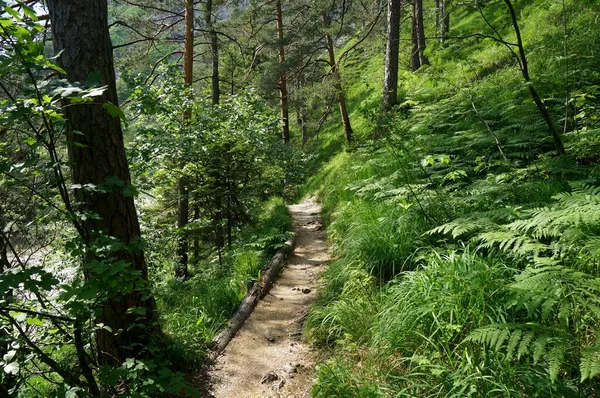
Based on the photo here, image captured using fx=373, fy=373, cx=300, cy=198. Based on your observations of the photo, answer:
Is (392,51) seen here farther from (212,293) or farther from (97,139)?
(97,139)

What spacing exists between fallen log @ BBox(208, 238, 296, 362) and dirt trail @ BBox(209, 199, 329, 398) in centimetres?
8

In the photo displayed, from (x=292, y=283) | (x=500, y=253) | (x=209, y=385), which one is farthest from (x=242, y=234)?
(x=500, y=253)

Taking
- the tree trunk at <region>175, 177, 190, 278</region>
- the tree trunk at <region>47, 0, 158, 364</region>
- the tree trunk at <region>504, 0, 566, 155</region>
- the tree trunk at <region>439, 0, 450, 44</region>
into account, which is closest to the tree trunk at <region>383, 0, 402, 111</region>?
the tree trunk at <region>439, 0, 450, 44</region>

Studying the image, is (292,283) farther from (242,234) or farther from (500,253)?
(500,253)

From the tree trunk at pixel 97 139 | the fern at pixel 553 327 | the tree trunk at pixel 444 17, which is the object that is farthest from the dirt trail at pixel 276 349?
the tree trunk at pixel 444 17

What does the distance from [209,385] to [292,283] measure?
2388 mm

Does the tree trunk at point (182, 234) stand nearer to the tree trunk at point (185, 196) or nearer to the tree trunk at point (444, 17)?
the tree trunk at point (185, 196)

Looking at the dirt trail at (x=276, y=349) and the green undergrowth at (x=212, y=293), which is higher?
the green undergrowth at (x=212, y=293)

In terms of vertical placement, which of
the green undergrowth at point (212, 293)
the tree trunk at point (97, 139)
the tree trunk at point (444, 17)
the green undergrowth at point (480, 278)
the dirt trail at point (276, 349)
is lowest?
the dirt trail at point (276, 349)

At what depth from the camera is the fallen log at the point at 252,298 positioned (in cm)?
434

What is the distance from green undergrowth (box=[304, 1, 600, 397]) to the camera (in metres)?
2.12

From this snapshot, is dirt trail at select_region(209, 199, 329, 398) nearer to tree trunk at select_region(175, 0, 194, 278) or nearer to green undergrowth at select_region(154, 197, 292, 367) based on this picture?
green undergrowth at select_region(154, 197, 292, 367)

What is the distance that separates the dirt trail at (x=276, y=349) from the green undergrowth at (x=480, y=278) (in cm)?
31

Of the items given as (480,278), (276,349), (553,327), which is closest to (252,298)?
(276,349)
